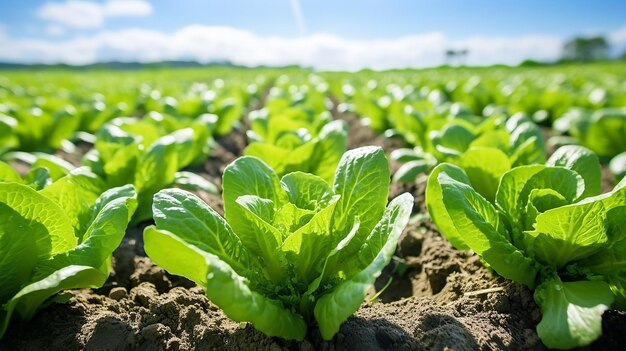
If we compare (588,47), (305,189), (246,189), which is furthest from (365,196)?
(588,47)

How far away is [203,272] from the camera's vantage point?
5.60 ft

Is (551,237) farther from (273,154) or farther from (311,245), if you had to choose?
(273,154)

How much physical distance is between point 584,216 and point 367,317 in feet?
3.10

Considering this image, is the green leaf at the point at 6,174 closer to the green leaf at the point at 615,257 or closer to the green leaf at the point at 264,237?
the green leaf at the point at 264,237

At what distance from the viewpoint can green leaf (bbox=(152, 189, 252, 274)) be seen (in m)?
1.74

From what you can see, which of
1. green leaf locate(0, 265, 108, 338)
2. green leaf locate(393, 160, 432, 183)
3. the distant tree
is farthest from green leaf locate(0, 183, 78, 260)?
the distant tree

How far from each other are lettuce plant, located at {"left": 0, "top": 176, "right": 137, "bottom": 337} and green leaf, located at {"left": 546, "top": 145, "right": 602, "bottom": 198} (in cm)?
212

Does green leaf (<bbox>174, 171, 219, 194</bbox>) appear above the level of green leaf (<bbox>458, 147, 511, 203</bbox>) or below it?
below

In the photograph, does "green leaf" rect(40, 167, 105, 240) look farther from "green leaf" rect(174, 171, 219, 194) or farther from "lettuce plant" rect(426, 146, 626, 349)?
"lettuce plant" rect(426, 146, 626, 349)

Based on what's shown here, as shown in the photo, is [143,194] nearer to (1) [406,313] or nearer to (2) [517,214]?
(1) [406,313]

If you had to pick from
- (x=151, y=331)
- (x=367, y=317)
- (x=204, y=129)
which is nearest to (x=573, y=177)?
(x=367, y=317)

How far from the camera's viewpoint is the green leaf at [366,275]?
4.83 ft

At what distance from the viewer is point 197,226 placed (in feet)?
5.87

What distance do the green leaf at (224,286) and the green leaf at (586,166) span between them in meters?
1.58
